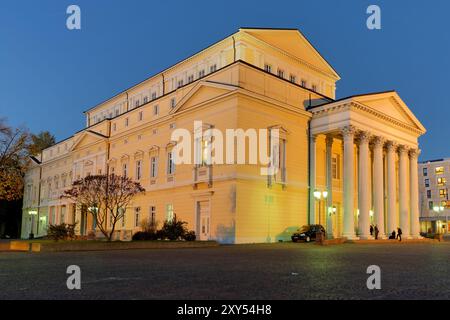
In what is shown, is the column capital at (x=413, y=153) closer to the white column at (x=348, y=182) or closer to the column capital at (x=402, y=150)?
the column capital at (x=402, y=150)

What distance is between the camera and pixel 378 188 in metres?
37.8

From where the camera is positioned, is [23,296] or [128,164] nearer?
[23,296]

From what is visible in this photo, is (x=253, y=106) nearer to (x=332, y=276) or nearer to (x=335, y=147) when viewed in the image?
(x=335, y=147)

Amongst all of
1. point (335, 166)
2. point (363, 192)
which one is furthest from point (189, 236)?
point (335, 166)

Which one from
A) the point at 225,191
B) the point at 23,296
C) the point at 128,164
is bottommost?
the point at 23,296

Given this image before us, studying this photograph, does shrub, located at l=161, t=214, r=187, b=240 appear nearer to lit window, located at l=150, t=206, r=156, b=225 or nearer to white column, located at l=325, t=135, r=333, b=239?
lit window, located at l=150, t=206, r=156, b=225

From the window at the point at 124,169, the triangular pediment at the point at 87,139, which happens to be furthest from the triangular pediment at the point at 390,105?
the triangular pediment at the point at 87,139

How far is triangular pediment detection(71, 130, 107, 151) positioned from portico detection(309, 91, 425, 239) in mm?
24816

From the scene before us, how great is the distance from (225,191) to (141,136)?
51.6 ft

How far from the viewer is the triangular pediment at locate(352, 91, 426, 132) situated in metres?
37.1

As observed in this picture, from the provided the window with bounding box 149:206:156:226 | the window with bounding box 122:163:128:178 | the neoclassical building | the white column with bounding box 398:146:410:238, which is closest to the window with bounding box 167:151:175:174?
the neoclassical building

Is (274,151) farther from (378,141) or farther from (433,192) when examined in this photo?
(433,192)

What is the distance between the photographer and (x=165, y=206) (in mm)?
40031
